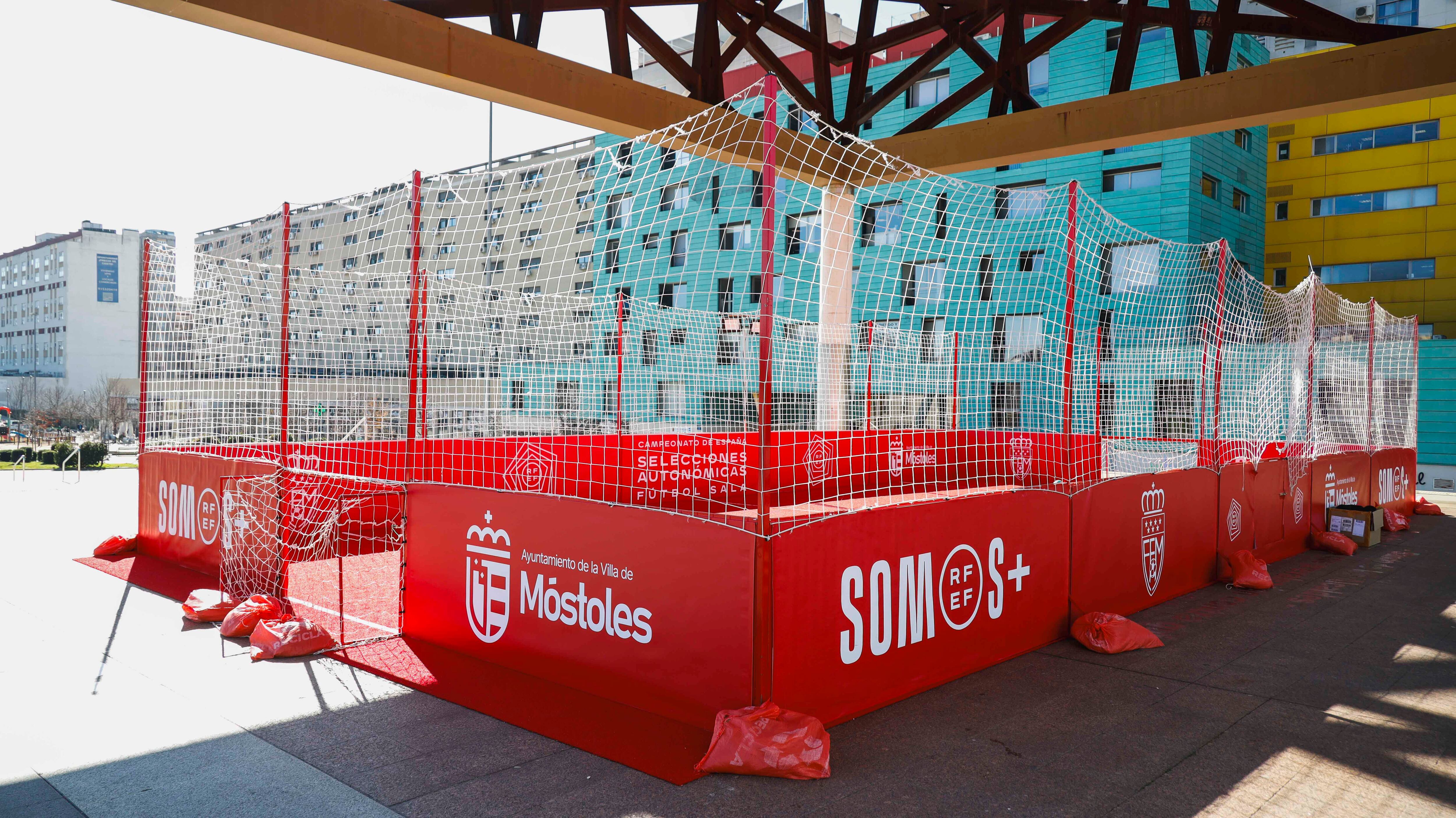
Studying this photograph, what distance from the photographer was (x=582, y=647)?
473 cm

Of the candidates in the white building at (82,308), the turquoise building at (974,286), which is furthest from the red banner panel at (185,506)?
the white building at (82,308)

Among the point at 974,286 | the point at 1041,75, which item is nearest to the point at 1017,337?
the point at 974,286

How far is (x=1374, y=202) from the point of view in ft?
104

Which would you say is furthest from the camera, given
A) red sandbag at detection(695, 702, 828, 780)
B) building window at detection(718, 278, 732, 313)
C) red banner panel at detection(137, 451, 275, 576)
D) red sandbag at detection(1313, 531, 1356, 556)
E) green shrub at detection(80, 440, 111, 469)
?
building window at detection(718, 278, 732, 313)

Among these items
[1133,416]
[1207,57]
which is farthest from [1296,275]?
[1207,57]

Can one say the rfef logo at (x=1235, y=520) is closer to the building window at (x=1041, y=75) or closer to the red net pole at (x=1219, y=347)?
the red net pole at (x=1219, y=347)

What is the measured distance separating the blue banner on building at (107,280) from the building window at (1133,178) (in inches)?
3198

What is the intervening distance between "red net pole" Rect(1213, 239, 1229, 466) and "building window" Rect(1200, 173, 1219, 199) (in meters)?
18.6

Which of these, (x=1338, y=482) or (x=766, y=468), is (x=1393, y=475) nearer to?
(x=1338, y=482)

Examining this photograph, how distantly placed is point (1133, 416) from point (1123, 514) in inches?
496

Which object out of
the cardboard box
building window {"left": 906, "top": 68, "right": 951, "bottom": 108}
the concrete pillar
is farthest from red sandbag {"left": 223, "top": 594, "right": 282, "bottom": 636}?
building window {"left": 906, "top": 68, "right": 951, "bottom": 108}

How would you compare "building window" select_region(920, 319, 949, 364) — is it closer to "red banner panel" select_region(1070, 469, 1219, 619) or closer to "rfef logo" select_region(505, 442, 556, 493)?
"rfef logo" select_region(505, 442, 556, 493)

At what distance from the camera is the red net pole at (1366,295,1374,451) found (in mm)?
12070

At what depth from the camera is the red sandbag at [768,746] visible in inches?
144
